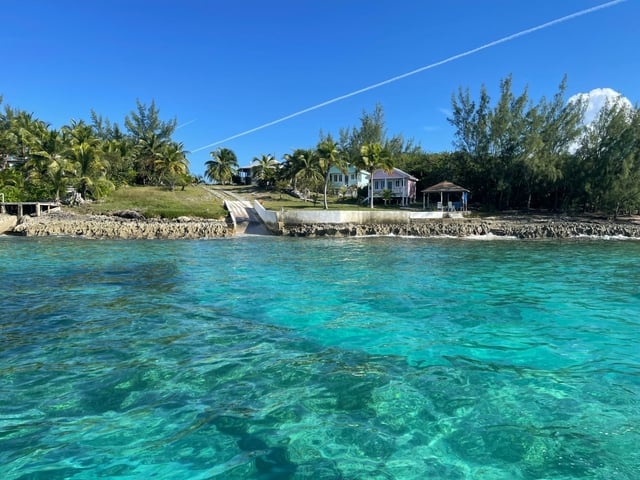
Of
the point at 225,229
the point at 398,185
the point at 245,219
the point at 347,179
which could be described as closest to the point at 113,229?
the point at 225,229

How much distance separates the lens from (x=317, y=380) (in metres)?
6.48

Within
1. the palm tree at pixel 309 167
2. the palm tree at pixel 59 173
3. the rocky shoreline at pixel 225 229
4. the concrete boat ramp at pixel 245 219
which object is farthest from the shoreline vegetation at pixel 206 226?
the palm tree at pixel 309 167

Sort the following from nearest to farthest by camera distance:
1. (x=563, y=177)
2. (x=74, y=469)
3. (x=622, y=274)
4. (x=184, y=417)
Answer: (x=74, y=469), (x=184, y=417), (x=622, y=274), (x=563, y=177)

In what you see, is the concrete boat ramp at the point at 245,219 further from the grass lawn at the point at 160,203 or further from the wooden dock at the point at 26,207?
the wooden dock at the point at 26,207

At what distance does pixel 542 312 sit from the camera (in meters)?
11.0

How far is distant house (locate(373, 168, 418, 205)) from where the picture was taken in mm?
54469

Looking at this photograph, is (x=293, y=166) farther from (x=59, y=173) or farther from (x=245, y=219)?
(x=59, y=173)

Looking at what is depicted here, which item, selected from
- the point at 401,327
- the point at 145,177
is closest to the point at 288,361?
the point at 401,327

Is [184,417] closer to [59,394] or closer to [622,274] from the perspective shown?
[59,394]

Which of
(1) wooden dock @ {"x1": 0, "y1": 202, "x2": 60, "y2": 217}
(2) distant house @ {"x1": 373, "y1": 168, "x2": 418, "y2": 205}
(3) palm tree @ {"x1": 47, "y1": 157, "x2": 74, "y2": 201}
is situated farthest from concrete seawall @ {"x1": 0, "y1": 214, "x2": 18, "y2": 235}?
(2) distant house @ {"x1": 373, "y1": 168, "x2": 418, "y2": 205}

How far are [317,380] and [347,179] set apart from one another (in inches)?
2357

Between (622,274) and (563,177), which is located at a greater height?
(563,177)

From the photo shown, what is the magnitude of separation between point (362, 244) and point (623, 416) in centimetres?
2404

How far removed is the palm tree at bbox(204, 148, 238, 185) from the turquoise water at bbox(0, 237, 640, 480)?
59.7 metres
